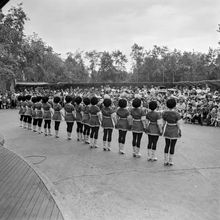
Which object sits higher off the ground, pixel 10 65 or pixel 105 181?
pixel 10 65

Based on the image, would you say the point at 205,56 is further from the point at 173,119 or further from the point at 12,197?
the point at 12,197

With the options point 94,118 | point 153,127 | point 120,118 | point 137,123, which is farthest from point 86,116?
point 153,127

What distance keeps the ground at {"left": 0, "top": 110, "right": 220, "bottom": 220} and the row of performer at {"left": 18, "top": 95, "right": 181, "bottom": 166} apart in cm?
45

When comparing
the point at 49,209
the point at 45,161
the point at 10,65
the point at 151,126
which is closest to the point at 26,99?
the point at 45,161

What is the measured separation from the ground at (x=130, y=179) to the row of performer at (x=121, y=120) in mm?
453

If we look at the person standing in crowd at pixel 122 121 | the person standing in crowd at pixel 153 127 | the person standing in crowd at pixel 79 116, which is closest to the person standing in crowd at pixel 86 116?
the person standing in crowd at pixel 79 116

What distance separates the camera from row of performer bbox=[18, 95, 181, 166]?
335 inches

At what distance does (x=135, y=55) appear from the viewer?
46469mm

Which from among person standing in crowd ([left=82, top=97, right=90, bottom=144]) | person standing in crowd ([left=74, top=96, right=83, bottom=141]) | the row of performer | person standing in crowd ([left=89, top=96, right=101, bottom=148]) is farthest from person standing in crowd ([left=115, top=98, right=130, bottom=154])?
person standing in crowd ([left=74, top=96, right=83, bottom=141])

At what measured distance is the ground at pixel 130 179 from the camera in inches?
213

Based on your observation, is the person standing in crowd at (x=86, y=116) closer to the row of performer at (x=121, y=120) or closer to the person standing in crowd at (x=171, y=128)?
the row of performer at (x=121, y=120)

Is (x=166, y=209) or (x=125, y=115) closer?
(x=166, y=209)

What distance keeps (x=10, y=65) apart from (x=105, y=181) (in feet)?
89.7

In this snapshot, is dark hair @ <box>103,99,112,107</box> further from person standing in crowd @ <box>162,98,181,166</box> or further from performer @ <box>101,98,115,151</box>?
person standing in crowd @ <box>162,98,181,166</box>
